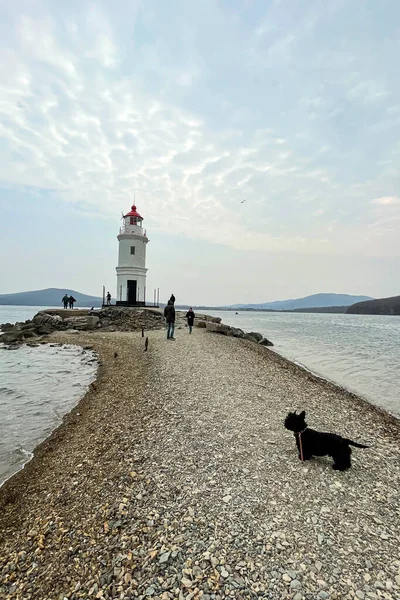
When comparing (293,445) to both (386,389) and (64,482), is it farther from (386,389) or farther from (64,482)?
(386,389)

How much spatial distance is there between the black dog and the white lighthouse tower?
33.2m

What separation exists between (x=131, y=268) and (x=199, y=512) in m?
35.0

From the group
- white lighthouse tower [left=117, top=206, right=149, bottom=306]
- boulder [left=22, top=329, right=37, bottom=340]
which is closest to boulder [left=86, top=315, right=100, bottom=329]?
boulder [left=22, top=329, right=37, bottom=340]

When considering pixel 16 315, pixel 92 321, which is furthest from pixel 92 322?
pixel 16 315

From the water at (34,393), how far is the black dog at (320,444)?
4.91 meters

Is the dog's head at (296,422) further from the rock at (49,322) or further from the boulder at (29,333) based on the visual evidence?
the rock at (49,322)

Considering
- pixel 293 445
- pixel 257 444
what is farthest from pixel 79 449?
pixel 293 445

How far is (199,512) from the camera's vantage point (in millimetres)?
4102

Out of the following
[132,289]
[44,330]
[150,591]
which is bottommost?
[150,591]

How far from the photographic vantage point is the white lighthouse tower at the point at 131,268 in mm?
37781

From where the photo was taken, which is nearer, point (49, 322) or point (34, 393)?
point (34, 393)

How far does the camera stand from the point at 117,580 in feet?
10.3

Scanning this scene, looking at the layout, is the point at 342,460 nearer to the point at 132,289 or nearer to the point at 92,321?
the point at 92,321

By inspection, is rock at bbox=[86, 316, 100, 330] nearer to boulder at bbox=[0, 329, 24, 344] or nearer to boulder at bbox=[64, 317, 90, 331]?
→ boulder at bbox=[64, 317, 90, 331]
